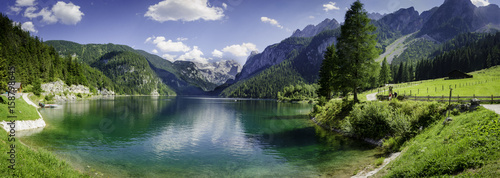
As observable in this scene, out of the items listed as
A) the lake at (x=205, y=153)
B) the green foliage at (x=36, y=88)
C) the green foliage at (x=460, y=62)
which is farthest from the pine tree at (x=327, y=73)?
the green foliage at (x=36, y=88)

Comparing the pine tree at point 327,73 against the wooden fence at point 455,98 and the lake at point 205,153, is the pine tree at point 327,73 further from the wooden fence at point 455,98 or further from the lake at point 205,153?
the lake at point 205,153

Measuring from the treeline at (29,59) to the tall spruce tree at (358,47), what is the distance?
129 meters

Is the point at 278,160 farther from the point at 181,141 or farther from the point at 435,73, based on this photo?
the point at 435,73

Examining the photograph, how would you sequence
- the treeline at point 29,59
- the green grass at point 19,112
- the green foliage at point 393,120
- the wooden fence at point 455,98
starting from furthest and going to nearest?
the treeline at point 29,59
the green grass at point 19,112
the wooden fence at point 455,98
the green foliage at point 393,120

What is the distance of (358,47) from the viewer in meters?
40.5

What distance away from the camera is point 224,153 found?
29062 mm

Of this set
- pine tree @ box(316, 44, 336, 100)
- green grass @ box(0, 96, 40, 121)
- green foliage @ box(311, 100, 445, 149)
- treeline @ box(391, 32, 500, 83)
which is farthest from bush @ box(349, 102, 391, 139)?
treeline @ box(391, 32, 500, 83)

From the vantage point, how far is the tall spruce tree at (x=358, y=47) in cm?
3997

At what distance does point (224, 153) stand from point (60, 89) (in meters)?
164

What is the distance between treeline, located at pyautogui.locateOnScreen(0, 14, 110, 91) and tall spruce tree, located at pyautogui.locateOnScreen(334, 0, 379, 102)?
129015mm

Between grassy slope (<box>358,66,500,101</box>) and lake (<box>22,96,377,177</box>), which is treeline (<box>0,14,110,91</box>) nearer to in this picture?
lake (<box>22,96,377,177</box>)

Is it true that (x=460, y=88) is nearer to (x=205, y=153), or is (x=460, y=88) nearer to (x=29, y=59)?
(x=205, y=153)

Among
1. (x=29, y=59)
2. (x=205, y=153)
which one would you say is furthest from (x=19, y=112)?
(x=29, y=59)

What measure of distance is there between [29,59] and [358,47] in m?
161
